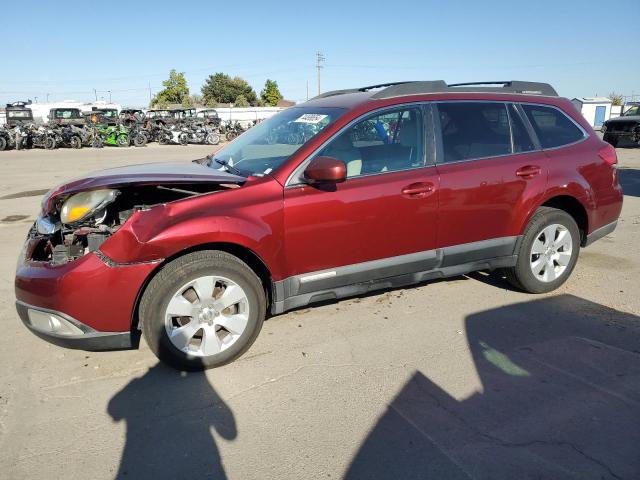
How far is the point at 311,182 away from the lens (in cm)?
341

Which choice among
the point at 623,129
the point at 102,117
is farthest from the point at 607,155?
the point at 102,117

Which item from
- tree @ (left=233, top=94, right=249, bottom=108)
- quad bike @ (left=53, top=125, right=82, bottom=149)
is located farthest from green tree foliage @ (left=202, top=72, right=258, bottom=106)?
quad bike @ (left=53, top=125, right=82, bottom=149)

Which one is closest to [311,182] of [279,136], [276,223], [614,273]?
[276,223]

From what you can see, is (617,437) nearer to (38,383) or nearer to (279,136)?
(279,136)

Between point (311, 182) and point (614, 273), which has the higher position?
point (311, 182)

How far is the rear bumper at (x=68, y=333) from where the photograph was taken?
9.73 feet

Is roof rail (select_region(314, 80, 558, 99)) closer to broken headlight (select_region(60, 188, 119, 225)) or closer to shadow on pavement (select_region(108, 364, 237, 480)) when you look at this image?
broken headlight (select_region(60, 188, 119, 225))

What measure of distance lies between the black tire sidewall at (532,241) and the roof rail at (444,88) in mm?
1126

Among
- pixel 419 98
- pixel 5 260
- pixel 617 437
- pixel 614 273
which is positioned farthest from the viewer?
pixel 5 260

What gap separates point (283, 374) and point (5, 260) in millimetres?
4154

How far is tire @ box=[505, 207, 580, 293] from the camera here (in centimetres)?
433

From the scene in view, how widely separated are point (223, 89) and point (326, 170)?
247 ft

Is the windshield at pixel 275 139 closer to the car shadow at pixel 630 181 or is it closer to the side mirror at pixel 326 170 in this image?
the side mirror at pixel 326 170

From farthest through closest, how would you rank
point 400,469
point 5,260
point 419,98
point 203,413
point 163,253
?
1. point 5,260
2. point 419,98
3. point 163,253
4. point 203,413
5. point 400,469
